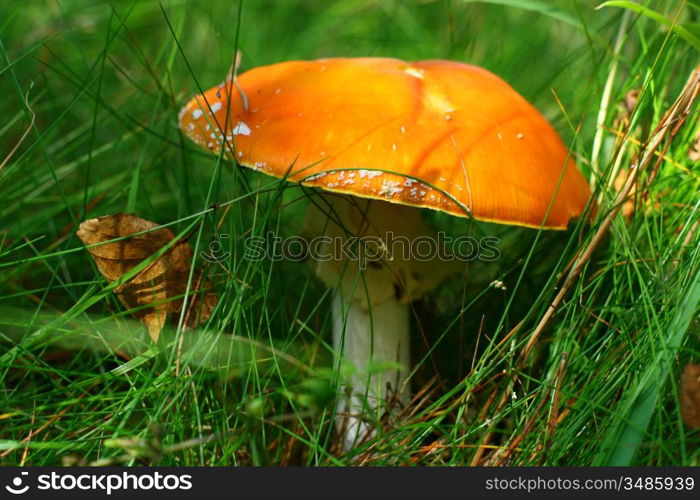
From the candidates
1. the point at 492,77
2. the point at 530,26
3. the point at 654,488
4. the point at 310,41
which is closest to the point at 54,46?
the point at 310,41

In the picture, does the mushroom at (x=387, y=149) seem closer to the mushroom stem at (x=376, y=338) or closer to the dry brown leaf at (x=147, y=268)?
the mushroom stem at (x=376, y=338)

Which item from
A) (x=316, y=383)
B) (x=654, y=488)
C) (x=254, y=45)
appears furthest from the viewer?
(x=254, y=45)

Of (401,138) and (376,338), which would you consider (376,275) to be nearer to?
(376,338)

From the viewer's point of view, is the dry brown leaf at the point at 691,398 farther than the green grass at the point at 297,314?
No

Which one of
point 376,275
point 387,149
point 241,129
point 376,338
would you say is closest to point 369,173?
point 387,149

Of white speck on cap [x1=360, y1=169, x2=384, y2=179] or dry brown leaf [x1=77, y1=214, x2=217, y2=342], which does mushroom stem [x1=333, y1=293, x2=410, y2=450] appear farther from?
white speck on cap [x1=360, y1=169, x2=384, y2=179]

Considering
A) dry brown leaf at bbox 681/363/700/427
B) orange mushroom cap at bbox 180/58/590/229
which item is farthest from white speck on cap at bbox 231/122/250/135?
dry brown leaf at bbox 681/363/700/427

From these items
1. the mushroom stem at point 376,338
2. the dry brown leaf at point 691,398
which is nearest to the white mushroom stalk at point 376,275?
the mushroom stem at point 376,338

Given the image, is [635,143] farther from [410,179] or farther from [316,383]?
[316,383]
